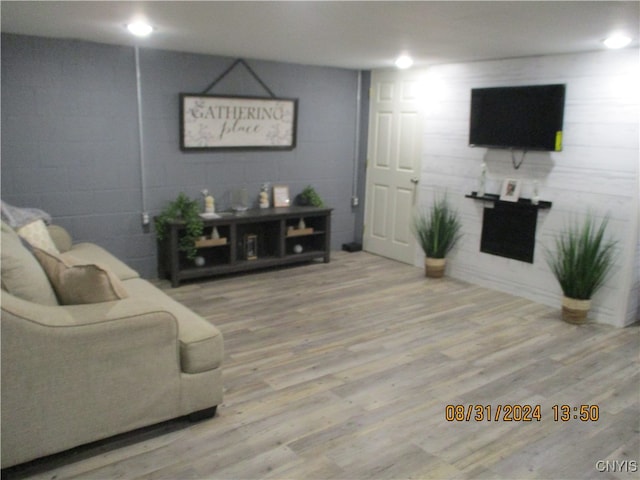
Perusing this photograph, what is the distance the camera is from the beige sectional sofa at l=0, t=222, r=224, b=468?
7.18 feet

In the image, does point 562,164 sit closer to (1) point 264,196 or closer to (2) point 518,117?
(2) point 518,117

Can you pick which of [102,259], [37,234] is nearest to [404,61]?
[102,259]

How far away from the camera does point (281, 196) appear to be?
5840 mm

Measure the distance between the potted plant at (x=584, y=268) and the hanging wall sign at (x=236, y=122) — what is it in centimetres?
300

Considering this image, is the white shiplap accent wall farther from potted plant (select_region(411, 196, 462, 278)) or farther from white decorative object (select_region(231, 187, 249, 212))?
white decorative object (select_region(231, 187, 249, 212))

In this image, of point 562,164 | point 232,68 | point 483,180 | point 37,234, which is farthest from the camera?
point 232,68

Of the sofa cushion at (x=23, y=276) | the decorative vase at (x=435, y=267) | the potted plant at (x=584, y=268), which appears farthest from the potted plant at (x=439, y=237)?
the sofa cushion at (x=23, y=276)

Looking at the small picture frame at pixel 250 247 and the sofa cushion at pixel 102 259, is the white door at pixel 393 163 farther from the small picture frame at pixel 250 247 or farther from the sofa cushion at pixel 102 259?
the sofa cushion at pixel 102 259

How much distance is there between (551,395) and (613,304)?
1532mm

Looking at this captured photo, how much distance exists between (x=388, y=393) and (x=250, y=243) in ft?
9.09

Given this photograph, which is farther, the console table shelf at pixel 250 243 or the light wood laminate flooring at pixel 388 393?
the console table shelf at pixel 250 243

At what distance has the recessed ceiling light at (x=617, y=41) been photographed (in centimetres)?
357

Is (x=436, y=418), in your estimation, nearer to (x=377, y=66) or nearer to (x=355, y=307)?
(x=355, y=307)

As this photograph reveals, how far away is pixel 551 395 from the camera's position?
3.11 meters
